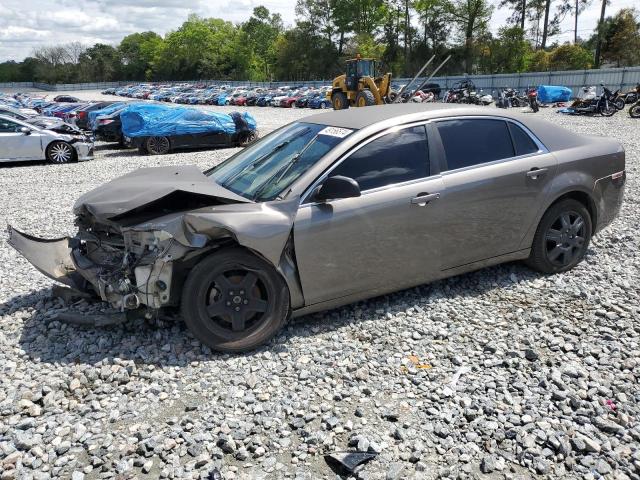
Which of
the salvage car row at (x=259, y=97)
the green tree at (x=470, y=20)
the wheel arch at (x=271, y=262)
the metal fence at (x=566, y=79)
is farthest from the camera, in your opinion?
the green tree at (x=470, y=20)

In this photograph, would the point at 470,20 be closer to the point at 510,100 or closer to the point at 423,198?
the point at 510,100

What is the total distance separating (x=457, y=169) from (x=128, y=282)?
2681 millimetres

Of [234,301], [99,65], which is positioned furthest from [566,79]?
[99,65]

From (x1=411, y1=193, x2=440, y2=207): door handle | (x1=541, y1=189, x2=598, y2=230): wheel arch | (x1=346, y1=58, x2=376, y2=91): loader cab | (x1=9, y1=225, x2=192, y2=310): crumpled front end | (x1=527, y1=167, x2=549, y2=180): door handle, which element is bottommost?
(x1=9, y1=225, x2=192, y2=310): crumpled front end

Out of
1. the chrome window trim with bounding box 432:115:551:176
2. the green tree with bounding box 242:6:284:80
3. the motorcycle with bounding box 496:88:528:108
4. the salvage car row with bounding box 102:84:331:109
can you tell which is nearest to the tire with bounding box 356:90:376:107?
the motorcycle with bounding box 496:88:528:108

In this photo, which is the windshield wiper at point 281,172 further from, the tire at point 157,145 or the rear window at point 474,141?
the tire at point 157,145

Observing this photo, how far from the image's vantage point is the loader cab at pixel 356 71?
26188 millimetres

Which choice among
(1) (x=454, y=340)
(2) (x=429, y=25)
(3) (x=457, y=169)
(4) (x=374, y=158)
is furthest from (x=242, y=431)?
(2) (x=429, y=25)

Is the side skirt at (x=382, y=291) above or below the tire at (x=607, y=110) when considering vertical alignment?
below

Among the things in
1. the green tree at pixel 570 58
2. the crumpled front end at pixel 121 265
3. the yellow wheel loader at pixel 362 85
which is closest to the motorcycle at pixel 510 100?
the yellow wheel loader at pixel 362 85

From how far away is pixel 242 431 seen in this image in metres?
2.99

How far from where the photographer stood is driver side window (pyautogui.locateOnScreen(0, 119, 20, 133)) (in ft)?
47.1

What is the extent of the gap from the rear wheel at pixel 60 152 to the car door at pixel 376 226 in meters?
13.4

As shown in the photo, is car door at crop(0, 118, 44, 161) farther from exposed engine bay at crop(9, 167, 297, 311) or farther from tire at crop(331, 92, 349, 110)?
tire at crop(331, 92, 349, 110)
